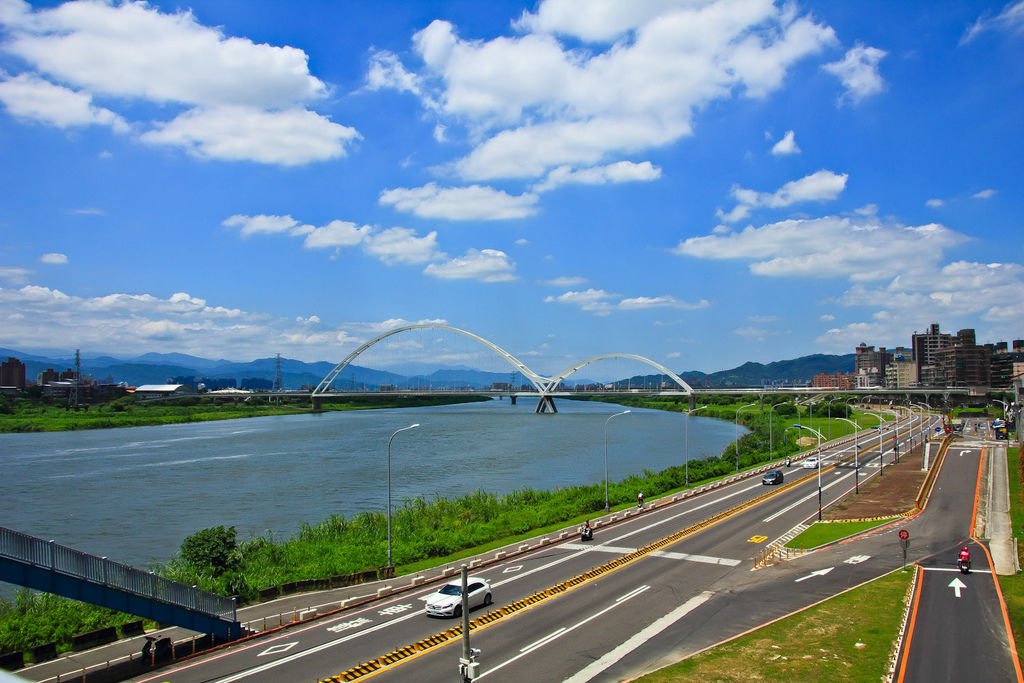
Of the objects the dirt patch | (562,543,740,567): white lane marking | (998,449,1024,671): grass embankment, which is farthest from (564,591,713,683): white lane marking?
the dirt patch

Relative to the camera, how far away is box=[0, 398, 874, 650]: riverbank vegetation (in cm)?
2827

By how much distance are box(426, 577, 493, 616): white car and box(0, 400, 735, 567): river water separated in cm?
1852

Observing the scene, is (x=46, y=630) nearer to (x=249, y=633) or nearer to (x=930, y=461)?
(x=249, y=633)

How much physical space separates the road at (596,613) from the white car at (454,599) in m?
0.43

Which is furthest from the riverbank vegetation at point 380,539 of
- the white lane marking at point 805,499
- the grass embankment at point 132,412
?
the grass embankment at point 132,412

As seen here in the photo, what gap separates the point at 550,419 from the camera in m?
150

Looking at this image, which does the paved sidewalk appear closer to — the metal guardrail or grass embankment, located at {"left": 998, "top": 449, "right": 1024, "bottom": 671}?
grass embankment, located at {"left": 998, "top": 449, "right": 1024, "bottom": 671}

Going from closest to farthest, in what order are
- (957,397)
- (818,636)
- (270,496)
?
1. (818,636)
2. (270,496)
3. (957,397)

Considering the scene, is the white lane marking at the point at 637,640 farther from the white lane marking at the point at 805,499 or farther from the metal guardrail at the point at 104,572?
the white lane marking at the point at 805,499

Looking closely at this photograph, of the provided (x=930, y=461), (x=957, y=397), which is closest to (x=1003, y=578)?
(x=930, y=461)

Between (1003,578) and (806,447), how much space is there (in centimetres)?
6453

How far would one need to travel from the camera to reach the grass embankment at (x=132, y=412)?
119094mm

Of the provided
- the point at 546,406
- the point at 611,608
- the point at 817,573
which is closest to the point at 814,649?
the point at 611,608

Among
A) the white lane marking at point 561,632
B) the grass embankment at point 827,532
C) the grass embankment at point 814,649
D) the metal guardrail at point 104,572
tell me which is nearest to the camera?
the grass embankment at point 814,649
